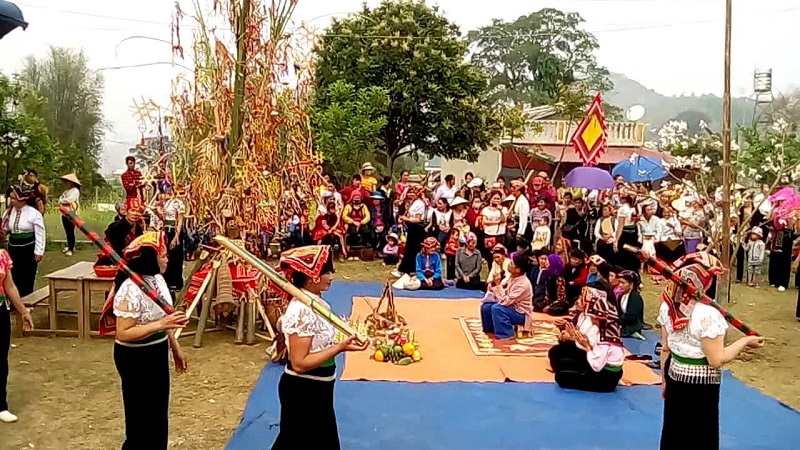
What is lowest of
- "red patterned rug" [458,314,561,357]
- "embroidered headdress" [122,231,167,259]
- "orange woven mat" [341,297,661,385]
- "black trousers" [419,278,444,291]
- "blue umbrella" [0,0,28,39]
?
"orange woven mat" [341,297,661,385]

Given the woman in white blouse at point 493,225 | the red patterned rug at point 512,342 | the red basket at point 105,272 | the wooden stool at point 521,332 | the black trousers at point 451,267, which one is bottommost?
the red patterned rug at point 512,342

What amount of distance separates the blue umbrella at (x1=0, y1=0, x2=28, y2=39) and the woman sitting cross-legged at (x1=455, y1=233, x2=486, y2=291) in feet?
20.2

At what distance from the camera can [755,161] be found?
16.2 meters

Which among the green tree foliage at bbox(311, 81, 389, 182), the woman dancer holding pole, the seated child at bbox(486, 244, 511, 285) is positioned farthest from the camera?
the green tree foliage at bbox(311, 81, 389, 182)

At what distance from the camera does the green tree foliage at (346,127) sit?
14344 millimetres

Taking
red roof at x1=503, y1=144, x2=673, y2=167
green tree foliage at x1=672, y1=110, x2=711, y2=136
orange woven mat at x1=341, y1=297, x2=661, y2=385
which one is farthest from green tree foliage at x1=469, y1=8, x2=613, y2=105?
orange woven mat at x1=341, y1=297, x2=661, y2=385

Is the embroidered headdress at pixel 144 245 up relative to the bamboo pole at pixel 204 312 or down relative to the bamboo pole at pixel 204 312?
up

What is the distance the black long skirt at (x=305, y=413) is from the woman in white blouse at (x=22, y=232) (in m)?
4.95

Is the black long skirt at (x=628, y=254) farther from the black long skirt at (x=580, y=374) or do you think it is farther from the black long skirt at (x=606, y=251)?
the black long skirt at (x=580, y=374)

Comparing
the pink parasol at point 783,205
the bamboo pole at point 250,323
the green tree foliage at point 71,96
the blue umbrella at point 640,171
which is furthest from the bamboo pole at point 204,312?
the green tree foliage at point 71,96

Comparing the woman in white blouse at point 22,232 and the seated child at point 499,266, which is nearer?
the woman in white blouse at point 22,232

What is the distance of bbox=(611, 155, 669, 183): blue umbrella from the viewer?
13.1 meters

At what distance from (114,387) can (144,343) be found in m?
2.42

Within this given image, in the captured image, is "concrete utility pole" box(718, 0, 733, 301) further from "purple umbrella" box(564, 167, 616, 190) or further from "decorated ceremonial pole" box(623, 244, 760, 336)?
"decorated ceremonial pole" box(623, 244, 760, 336)
